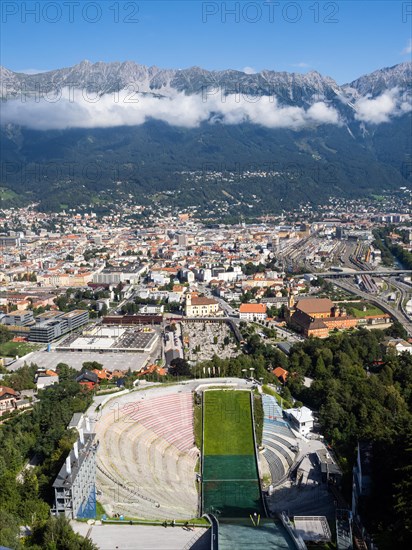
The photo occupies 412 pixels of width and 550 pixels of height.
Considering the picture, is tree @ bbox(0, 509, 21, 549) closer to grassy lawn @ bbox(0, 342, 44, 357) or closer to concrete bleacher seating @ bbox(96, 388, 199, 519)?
concrete bleacher seating @ bbox(96, 388, 199, 519)

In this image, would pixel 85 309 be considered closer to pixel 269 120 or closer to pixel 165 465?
pixel 165 465

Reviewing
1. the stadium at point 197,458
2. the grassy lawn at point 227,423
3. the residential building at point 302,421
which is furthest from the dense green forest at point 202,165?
the residential building at point 302,421

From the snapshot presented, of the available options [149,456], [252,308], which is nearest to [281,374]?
[149,456]

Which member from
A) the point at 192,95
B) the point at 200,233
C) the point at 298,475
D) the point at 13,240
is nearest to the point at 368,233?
the point at 200,233

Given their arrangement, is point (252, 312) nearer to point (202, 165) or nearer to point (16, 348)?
point (16, 348)

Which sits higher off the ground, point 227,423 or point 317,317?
point 317,317

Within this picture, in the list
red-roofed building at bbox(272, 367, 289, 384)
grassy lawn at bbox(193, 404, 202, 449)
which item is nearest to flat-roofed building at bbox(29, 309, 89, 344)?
red-roofed building at bbox(272, 367, 289, 384)
